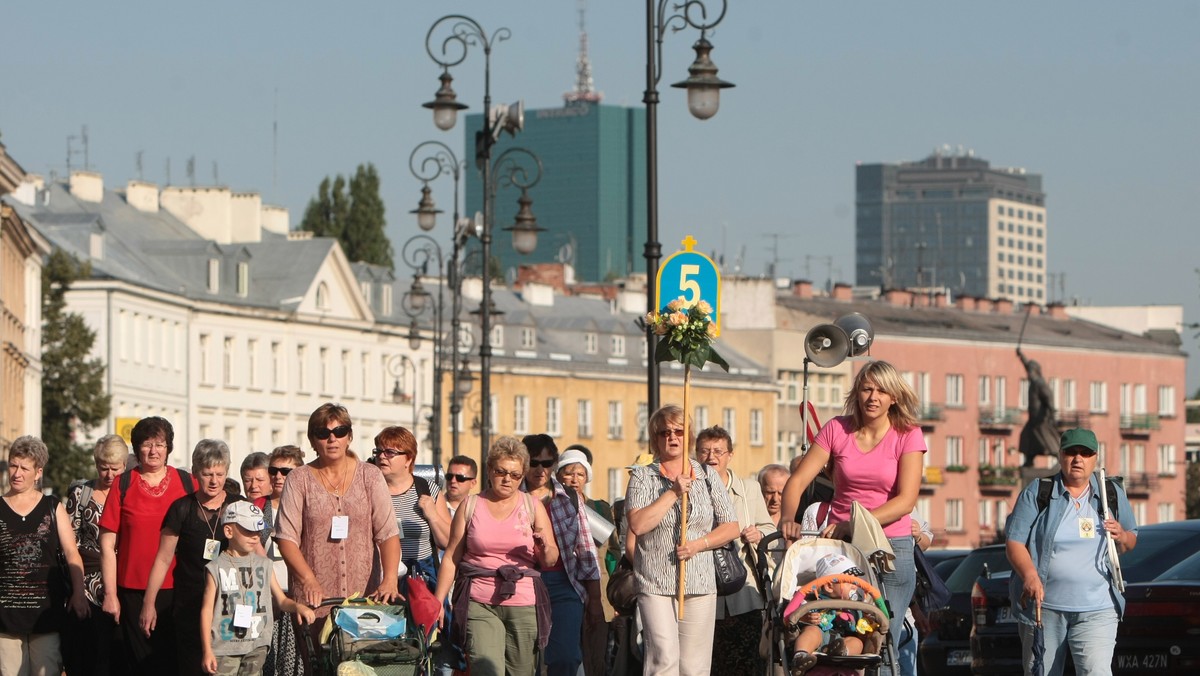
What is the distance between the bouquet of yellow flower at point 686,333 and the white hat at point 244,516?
2.59 m

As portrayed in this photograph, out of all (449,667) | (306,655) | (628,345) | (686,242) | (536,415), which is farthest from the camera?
(628,345)

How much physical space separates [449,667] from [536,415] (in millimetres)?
84772

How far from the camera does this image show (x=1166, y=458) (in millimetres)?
129125

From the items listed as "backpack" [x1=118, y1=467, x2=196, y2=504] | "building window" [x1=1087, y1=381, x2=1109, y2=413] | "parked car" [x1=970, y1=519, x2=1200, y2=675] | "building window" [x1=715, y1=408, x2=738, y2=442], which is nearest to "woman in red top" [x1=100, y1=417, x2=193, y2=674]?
"backpack" [x1=118, y1=467, x2=196, y2=504]

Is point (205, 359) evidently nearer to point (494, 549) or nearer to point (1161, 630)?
point (1161, 630)

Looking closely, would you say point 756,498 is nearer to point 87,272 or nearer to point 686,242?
point 686,242

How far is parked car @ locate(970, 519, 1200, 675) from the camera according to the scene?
59.1 ft

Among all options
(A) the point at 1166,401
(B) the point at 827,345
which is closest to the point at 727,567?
(B) the point at 827,345

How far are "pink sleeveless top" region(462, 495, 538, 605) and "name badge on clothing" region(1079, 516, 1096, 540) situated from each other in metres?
2.96

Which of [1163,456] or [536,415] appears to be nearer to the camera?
[536,415]

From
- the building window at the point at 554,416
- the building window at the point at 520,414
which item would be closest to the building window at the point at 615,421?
the building window at the point at 554,416

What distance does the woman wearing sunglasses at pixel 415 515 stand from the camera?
1517 cm

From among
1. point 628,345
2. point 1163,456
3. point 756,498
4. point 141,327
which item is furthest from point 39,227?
point 756,498

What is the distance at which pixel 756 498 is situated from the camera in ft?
54.4
